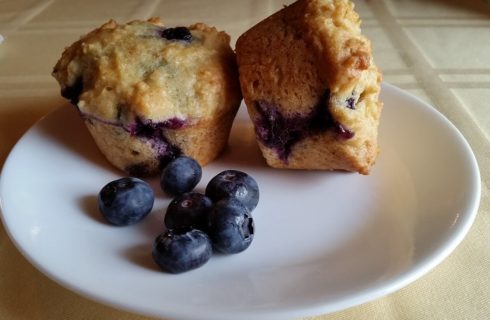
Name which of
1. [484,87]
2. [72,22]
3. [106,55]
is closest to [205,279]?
[106,55]

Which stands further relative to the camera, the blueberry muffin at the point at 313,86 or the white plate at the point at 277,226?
the blueberry muffin at the point at 313,86

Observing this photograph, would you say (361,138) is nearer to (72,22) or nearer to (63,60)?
(63,60)

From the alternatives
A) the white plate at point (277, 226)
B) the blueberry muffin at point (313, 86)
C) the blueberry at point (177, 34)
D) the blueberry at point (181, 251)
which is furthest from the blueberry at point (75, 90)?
the blueberry at point (181, 251)

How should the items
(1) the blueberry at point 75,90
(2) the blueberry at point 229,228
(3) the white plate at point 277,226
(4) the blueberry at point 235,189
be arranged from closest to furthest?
(3) the white plate at point 277,226 < (2) the blueberry at point 229,228 < (4) the blueberry at point 235,189 < (1) the blueberry at point 75,90

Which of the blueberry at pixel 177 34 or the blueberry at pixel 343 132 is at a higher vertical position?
the blueberry at pixel 177 34

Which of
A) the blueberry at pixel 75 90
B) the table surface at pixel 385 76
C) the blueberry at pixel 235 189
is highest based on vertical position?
the blueberry at pixel 75 90

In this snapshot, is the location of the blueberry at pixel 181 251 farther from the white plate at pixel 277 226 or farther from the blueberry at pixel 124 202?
the blueberry at pixel 124 202

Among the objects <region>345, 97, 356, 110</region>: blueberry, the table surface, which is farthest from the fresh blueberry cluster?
<region>345, 97, 356, 110</region>: blueberry
